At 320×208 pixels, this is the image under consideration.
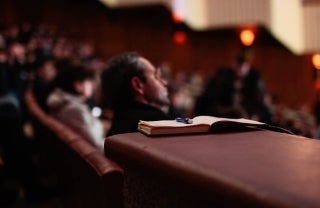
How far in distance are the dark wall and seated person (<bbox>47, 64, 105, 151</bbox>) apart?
9.32 metres

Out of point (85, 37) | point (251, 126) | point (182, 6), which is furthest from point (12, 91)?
point (85, 37)

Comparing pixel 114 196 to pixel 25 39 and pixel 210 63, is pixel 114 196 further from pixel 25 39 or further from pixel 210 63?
pixel 210 63

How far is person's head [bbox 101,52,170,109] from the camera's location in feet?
8.20

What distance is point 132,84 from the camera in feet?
8.24

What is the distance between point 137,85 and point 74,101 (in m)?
1.37

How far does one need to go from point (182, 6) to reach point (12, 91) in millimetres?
7235

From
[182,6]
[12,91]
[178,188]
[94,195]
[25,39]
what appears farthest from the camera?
[182,6]

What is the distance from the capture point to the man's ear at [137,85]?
2.50 metres

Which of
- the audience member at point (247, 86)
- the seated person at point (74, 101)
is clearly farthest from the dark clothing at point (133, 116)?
the audience member at point (247, 86)

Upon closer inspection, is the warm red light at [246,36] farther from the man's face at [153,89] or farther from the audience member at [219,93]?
the man's face at [153,89]

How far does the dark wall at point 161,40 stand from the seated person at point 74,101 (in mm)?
9317

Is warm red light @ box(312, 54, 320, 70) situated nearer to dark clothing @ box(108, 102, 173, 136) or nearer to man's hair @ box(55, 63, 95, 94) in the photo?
man's hair @ box(55, 63, 95, 94)

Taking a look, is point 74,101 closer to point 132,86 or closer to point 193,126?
point 132,86

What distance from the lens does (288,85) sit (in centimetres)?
1327
